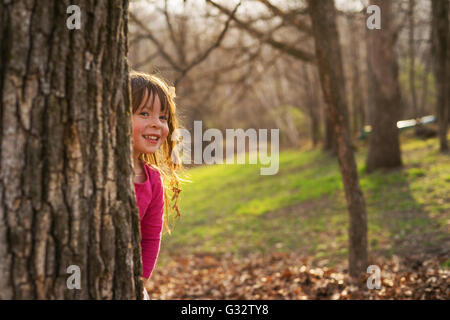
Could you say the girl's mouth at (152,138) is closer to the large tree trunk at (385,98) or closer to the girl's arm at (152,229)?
the girl's arm at (152,229)

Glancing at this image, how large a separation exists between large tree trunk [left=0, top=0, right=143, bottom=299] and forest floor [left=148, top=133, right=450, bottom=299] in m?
1.48

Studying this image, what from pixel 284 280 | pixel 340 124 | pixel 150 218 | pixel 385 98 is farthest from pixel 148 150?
pixel 385 98

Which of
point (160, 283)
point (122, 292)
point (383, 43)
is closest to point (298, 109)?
point (383, 43)

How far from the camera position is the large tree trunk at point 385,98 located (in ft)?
34.5

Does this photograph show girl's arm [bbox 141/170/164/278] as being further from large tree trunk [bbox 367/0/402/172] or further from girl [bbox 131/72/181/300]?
large tree trunk [bbox 367/0/402/172]

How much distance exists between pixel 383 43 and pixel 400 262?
687cm

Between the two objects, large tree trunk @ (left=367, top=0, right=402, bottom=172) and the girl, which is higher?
large tree trunk @ (left=367, top=0, right=402, bottom=172)

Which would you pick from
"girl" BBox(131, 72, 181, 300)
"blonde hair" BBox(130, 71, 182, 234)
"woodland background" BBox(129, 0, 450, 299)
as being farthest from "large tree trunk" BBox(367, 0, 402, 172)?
"girl" BBox(131, 72, 181, 300)

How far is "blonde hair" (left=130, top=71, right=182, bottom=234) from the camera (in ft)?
8.22

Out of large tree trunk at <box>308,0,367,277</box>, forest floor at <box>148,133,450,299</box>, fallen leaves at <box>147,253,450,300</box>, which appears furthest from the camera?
forest floor at <box>148,133,450,299</box>

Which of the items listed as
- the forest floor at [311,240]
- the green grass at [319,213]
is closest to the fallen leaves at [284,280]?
the forest floor at [311,240]

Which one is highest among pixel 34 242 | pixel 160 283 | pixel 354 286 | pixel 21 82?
pixel 21 82

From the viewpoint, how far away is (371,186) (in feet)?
31.2

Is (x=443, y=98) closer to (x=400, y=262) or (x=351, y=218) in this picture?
(x=400, y=262)
